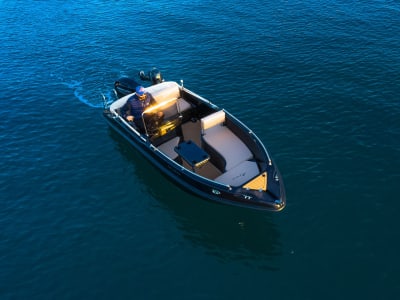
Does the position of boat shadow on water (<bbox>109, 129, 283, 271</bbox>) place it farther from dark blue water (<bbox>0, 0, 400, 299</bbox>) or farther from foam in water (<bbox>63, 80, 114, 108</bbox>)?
foam in water (<bbox>63, 80, 114, 108</bbox>)

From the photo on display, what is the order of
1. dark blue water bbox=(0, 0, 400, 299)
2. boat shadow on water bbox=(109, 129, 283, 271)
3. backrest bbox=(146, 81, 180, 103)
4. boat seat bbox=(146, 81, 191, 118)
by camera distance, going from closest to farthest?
dark blue water bbox=(0, 0, 400, 299), boat shadow on water bbox=(109, 129, 283, 271), boat seat bbox=(146, 81, 191, 118), backrest bbox=(146, 81, 180, 103)

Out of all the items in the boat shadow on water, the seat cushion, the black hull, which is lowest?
the boat shadow on water

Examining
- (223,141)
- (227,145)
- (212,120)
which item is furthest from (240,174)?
(212,120)

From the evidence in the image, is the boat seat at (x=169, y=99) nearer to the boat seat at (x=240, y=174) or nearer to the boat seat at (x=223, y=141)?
the boat seat at (x=223, y=141)

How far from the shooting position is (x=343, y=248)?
62.8 feet

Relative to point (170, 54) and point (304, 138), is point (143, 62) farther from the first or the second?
point (304, 138)

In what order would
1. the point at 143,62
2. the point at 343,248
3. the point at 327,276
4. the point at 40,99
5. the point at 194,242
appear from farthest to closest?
1. the point at 143,62
2. the point at 40,99
3. the point at 194,242
4. the point at 343,248
5. the point at 327,276

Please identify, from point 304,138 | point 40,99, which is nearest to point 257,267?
point 304,138

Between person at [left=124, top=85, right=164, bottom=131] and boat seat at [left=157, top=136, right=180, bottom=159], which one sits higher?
person at [left=124, top=85, right=164, bottom=131]

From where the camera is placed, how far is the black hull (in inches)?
762

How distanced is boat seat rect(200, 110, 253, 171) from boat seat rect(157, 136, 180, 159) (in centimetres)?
271

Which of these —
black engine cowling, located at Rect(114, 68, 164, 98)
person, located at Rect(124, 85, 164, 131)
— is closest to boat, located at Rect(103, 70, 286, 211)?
person, located at Rect(124, 85, 164, 131)

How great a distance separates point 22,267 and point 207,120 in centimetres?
1472

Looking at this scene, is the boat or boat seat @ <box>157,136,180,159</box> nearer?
the boat
